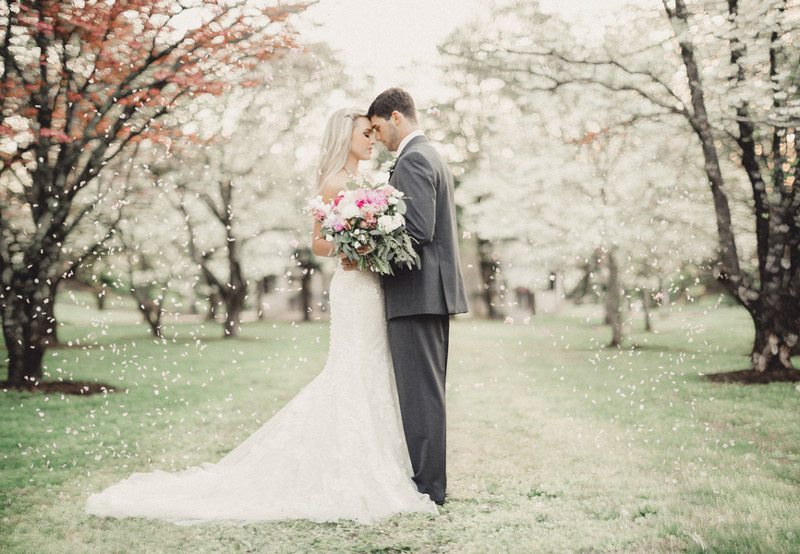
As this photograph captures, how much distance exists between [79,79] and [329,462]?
299 inches

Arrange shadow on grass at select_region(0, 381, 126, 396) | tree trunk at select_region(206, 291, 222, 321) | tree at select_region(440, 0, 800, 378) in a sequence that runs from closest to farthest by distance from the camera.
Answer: tree at select_region(440, 0, 800, 378)
shadow on grass at select_region(0, 381, 126, 396)
tree trunk at select_region(206, 291, 222, 321)

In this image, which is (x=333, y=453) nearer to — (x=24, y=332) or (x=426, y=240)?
(x=426, y=240)

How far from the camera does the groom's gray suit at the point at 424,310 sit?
14.6 ft

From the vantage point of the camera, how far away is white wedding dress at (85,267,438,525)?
427 centimetres

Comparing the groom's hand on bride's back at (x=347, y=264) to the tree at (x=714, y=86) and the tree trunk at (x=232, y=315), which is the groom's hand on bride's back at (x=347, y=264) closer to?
the tree at (x=714, y=86)

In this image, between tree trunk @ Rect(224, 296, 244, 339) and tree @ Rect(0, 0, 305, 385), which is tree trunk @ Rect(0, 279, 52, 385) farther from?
tree trunk @ Rect(224, 296, 244, 339)

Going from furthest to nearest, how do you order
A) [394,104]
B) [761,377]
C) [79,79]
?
[761,377] < [79,79] < [394,104]

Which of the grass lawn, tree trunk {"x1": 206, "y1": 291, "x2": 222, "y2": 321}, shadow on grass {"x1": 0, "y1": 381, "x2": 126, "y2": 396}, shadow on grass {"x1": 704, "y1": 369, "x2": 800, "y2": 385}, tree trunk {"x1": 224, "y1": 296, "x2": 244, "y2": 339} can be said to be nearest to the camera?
the grass lawn

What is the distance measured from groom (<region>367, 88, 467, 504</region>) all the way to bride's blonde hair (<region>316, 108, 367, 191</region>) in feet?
0.88

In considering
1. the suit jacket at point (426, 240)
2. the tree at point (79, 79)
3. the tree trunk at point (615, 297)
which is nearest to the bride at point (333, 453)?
the suit jacket at point (426, 240)

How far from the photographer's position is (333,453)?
14.9 feet

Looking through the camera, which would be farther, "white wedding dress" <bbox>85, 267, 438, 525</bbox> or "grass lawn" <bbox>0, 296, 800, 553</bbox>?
"white wedding dress" <bbox>85, 267, 438, 525</bbox>

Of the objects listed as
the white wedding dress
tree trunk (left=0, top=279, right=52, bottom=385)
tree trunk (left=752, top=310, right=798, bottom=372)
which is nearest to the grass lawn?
the white wedding dress

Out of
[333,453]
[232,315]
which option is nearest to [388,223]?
[333,453]
